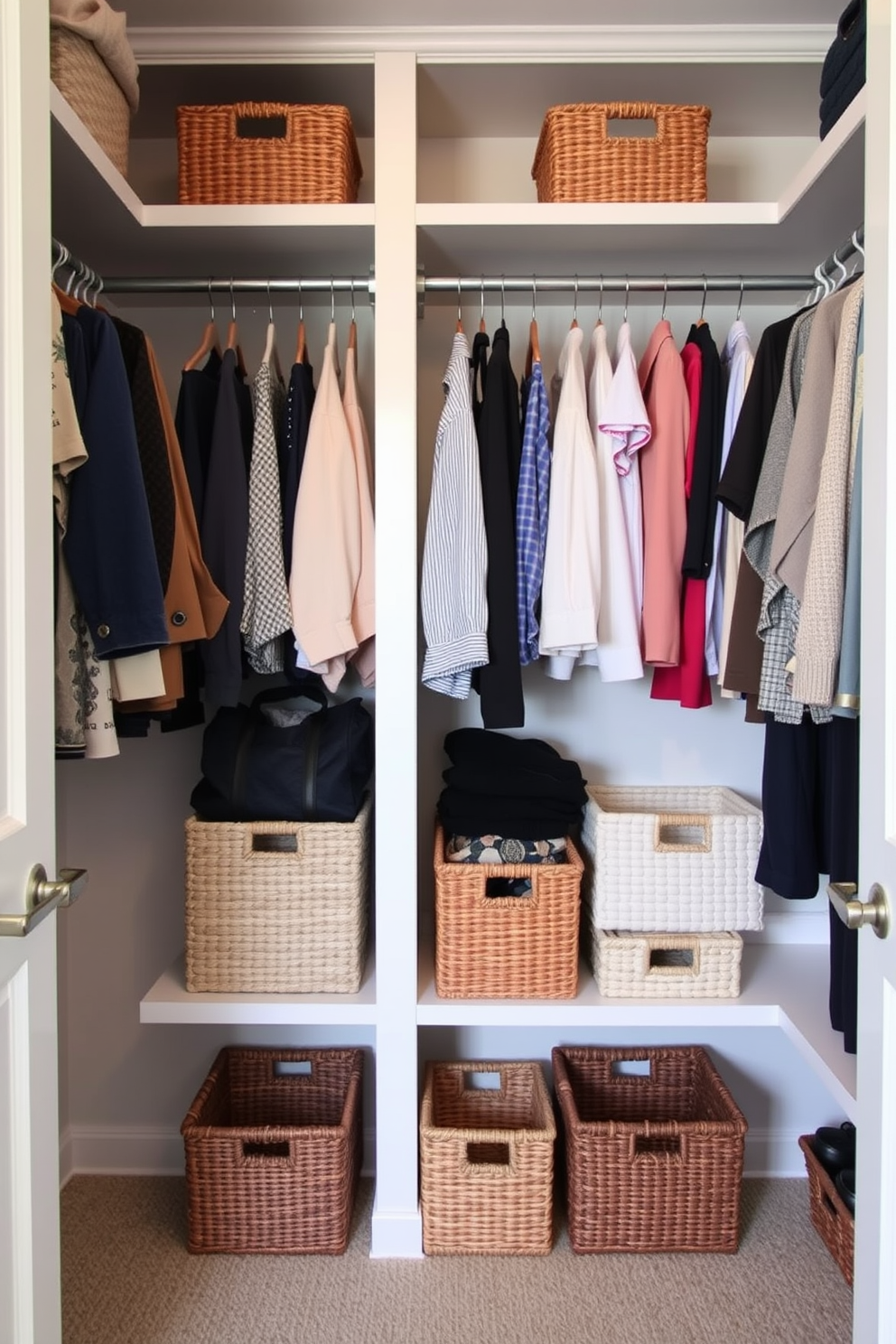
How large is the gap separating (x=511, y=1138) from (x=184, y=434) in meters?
1.53

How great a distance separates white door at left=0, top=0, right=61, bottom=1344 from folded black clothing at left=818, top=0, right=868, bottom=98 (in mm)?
1209

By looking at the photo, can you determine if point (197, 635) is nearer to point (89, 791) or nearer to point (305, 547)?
point (305, 547)

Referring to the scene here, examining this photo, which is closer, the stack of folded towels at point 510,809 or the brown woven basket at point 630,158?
the brown woven basket at point 630,158

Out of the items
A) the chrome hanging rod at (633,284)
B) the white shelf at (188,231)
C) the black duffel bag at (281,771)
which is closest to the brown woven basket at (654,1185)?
the black duffel bag at (281,771)

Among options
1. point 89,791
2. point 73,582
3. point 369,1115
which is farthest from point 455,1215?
point 73,582

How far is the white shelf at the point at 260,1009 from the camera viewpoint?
172 cm

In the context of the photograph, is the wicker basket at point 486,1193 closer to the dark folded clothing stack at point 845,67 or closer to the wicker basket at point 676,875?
the wicker basket at point 676,875

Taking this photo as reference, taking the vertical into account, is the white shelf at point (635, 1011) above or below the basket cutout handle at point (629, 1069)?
above

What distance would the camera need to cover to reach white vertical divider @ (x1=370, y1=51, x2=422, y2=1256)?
1658 millimetres

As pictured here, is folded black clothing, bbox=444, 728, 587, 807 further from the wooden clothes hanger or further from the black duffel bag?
the wooden clothes hanger

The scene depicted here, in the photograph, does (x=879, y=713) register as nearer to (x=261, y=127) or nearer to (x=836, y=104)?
(x=836, y=104)

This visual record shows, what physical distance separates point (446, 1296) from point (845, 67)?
2.29 meters

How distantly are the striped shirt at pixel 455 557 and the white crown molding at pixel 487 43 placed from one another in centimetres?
A: 60

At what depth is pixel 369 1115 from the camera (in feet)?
6.98
